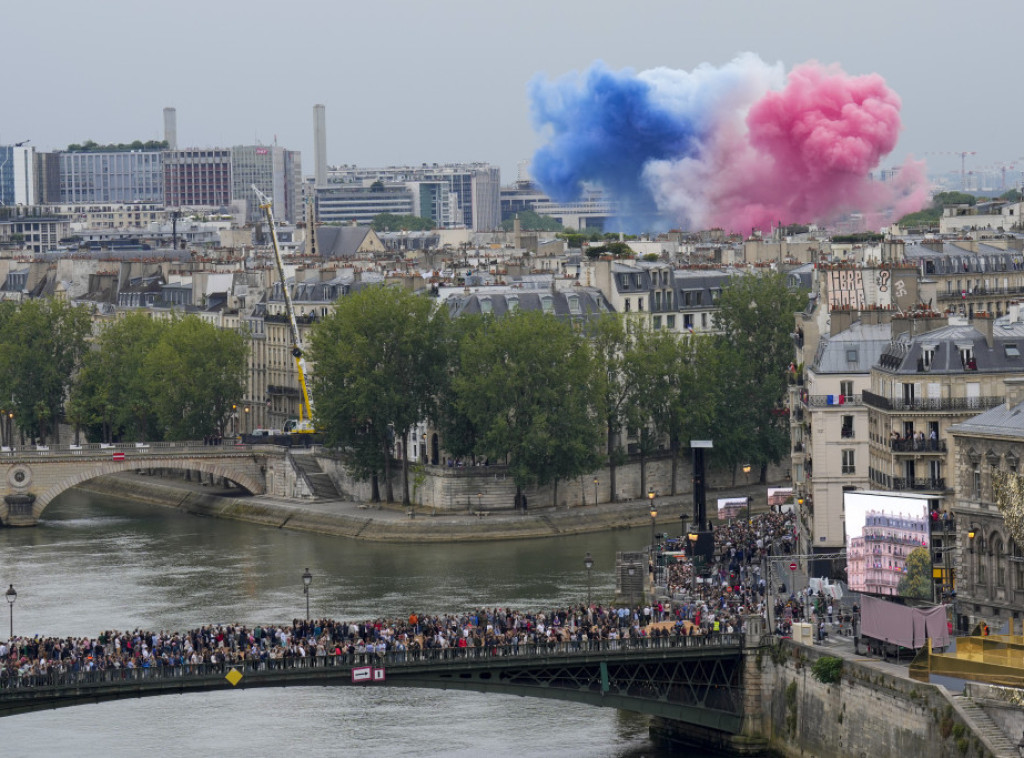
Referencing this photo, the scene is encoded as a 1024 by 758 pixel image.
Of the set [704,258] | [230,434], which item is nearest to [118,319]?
[230,434]

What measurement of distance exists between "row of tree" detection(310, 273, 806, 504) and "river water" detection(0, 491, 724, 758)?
4.21 meters

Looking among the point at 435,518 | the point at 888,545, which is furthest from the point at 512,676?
the point at 435,518

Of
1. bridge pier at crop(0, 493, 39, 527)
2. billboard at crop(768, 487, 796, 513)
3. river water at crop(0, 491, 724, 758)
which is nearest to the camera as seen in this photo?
river water at crop(0, 491, 724, 758)

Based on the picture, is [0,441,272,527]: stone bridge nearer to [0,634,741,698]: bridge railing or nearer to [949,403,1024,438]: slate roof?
[0,634,741,698]: bridge railing

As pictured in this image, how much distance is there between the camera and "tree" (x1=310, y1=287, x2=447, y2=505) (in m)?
85.6

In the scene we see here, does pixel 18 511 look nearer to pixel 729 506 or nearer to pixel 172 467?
pixel 172 467

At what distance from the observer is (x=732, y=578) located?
59.7 metres

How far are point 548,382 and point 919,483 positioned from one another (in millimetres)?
25944

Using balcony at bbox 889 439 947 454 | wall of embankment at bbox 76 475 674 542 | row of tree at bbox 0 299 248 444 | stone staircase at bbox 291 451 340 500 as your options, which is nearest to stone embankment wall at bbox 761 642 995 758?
balcony at bbox 889 439 947 454

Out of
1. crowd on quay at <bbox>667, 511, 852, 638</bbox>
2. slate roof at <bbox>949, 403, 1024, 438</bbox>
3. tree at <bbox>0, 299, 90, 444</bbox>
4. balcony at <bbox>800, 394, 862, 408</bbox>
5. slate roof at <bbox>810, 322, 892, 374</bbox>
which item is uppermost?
tree at <bbox>0, 299, 90, 444</bbox>

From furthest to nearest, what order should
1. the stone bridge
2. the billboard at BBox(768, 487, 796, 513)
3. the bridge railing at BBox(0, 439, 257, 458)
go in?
1. the bridge railing at BBox(0, 439, 257, 458)
2. the stone bridge
3. the billboard at BBox(768, 487, 796, 513)

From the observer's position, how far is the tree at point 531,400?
81875 millimetres

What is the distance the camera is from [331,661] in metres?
47.0

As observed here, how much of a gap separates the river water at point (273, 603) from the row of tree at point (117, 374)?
4217 millimetres
